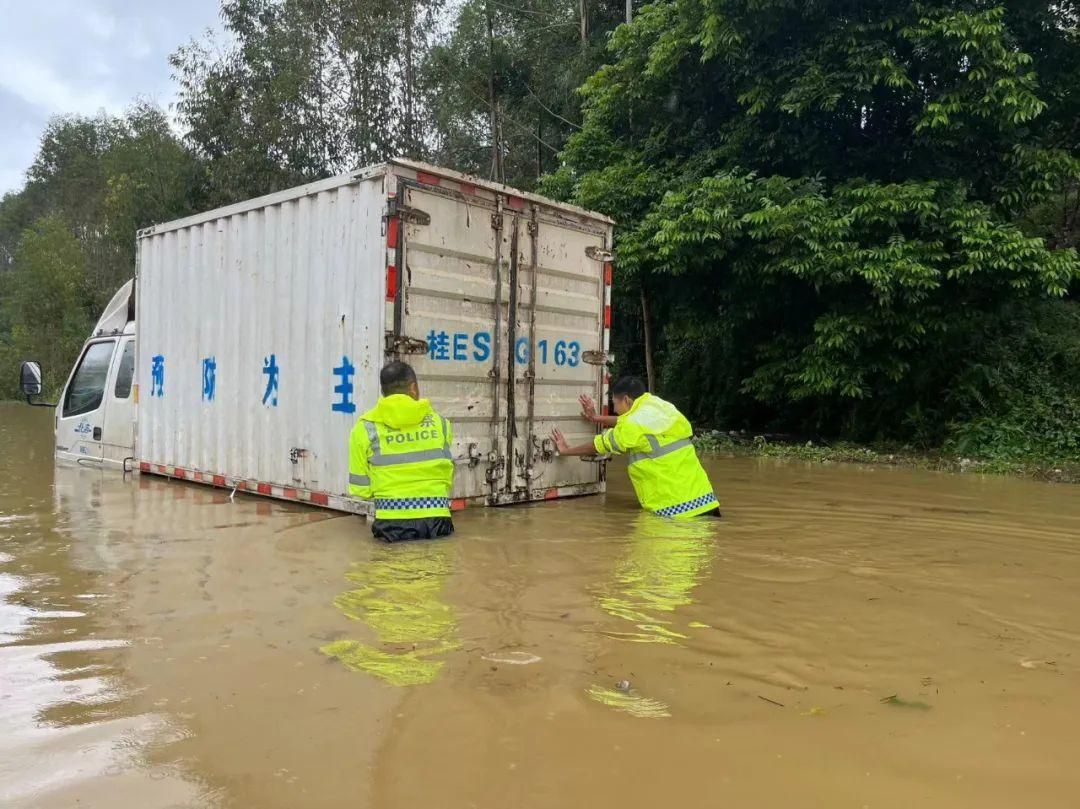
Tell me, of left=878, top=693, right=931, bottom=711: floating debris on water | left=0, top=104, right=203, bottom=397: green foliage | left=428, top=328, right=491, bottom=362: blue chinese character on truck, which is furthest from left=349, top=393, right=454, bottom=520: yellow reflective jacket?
left=0, top=104, right=203, bottom=397: green foliage

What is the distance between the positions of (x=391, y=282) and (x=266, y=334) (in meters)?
1.68

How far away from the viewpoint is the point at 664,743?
2395 mm

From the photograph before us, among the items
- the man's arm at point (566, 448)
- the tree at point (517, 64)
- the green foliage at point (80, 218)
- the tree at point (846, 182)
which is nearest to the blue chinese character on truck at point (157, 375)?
the man's arm at point (566, 448)

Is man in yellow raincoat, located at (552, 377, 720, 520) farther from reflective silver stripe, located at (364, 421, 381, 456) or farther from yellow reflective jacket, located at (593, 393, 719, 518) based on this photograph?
reflective silver stripe, located at (364, 421, 381, 456)

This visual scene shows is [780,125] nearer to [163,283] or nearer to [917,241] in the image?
[917,241]

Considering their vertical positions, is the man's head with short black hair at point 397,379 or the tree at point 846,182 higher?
the tree at point 846,182

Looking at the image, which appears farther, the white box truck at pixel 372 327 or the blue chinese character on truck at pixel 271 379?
the blue chinese character on truck at pixel 271 379

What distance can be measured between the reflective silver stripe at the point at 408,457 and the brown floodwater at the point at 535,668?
0.55m

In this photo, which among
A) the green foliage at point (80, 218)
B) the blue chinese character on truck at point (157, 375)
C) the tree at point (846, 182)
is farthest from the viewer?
the green foliage at point (80, 218)

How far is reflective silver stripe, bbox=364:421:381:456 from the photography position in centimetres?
506

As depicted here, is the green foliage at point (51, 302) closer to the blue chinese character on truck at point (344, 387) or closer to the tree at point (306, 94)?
the tree at point (306, 94)

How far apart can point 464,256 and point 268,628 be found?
10.6 ft

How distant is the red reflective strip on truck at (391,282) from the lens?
539cm

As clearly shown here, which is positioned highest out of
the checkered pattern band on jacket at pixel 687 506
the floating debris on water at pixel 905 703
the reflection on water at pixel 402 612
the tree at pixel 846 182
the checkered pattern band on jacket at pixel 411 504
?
the tree at pixel 846 182
